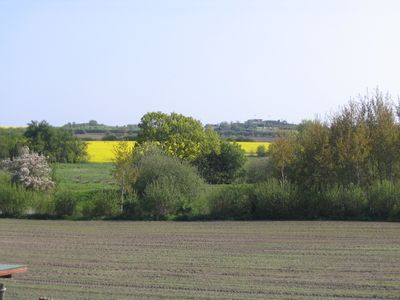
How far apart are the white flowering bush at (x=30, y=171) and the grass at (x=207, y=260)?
1532 centimetres

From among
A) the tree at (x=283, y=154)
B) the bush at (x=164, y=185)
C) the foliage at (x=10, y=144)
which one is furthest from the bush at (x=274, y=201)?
the foliage at (x=10, y=144)

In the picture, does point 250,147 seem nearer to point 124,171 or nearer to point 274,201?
point 124,171

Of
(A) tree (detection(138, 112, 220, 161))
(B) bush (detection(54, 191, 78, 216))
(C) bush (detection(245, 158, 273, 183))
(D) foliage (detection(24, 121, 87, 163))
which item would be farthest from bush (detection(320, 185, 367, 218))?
(D) foliage (detection(24, 121, 87, 163))

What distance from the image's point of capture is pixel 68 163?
94812 millimetres

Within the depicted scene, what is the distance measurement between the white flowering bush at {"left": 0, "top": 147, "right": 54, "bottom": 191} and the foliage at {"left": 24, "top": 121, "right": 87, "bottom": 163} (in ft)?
103

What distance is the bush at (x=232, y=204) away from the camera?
40.9 meters

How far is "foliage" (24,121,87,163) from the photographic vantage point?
8869 cm

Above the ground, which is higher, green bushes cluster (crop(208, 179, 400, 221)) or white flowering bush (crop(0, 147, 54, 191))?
white flowering bush (crop(0, 147, 54, 191))

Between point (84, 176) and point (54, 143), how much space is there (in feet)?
45.2

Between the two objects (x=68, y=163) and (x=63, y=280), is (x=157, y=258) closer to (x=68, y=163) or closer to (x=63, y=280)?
(x=63, y=280)

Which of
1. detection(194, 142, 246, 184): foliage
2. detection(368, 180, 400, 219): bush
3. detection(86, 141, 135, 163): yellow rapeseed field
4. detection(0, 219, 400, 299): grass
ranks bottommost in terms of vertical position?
detection(0, 219, 400, 299): grass

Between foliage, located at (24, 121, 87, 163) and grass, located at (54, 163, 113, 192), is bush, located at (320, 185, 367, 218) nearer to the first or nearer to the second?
grass, located at (54, 163, 113, 192)

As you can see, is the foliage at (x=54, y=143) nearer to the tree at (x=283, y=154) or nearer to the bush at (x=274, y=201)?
the tree at (x=283, y=154)

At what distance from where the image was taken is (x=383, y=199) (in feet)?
125
